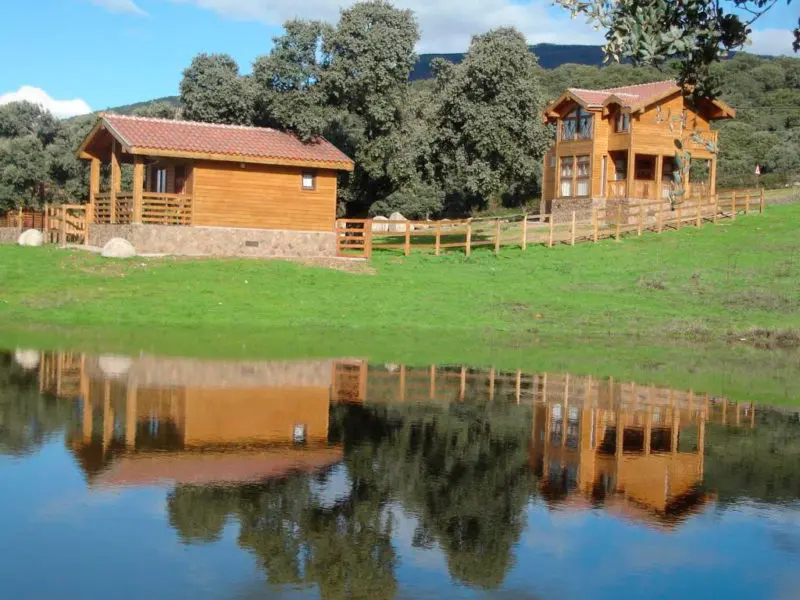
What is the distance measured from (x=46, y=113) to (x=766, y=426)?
207 ft

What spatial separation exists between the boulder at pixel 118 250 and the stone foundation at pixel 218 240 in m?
2.04

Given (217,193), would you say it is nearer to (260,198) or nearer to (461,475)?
(260,198)

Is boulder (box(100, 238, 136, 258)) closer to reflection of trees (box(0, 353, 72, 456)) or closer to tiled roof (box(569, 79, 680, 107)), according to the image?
reflection of trees (box(0, 353, 72, 456))

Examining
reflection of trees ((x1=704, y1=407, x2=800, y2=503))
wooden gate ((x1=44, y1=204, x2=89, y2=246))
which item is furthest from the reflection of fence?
wooden gate ((x1=44, y1=204, x2=89, y2=246))

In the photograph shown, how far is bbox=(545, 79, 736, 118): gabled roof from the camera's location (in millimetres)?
53219

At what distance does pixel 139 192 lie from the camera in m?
37.2

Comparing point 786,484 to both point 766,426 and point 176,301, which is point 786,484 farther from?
point 176,301

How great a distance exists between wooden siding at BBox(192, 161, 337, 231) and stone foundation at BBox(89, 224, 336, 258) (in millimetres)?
356

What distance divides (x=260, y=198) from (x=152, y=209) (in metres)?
4.12

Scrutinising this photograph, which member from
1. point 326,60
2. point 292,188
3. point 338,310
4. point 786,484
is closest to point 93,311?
point 338,310

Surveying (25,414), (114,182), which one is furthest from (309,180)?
(25,414)

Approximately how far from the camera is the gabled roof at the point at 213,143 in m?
36.9

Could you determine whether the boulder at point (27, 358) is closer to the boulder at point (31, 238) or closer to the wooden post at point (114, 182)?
the wooden post at point (114, 182)

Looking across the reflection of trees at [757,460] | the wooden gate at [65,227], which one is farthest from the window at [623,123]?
the reflection of trees at [757,460]
